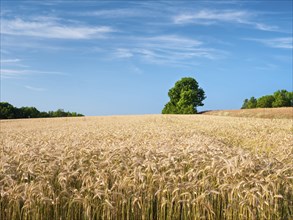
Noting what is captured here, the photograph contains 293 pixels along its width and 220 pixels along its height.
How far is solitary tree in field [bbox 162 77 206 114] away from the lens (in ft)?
223

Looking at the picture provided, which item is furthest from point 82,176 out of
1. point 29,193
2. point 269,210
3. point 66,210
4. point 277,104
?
point 277,104

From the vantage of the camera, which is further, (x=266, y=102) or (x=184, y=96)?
(x=266, y=102)

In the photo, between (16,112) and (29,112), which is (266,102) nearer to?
(29,112)

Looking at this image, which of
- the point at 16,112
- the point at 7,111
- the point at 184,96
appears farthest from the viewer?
the point at 184,96

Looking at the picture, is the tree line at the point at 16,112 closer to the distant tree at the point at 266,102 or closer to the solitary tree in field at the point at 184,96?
the solitary tree in field at the point at 184,96

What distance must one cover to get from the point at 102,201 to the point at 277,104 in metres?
77.3

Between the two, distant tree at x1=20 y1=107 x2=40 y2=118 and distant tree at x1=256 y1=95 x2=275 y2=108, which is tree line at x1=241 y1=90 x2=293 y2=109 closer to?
distant tree at x1=256 y1=95 x2=275 y2=108

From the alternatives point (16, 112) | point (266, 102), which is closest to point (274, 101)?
point (266, 102)

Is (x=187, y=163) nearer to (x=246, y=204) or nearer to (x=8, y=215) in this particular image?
(x=246, y=204)

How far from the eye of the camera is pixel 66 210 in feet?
17.0

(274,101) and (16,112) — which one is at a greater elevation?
(274,101)

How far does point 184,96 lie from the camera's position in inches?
2687

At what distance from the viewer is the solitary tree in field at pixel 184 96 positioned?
67.9m

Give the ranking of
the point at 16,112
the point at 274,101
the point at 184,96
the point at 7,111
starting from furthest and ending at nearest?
1. the point at 274,101
2. the point at 184,96
3. the point at 16,112
4. the point at 7,111
